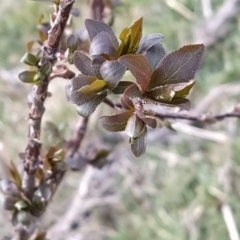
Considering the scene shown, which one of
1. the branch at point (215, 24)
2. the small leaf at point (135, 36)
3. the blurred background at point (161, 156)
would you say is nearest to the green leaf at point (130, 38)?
the small leaf at point (135, 36)

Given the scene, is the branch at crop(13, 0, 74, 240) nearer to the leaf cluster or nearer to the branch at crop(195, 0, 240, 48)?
the leaf cluster

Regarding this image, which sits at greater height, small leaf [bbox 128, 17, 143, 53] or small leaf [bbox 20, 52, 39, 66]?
small leaf [bbox 128, 17, 143, 53]

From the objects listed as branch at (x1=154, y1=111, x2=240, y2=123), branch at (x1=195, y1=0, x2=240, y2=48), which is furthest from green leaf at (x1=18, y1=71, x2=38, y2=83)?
branch at (x1=195, y1=0, x2=240, y2=48)

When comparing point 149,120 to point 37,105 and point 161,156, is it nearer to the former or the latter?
point 37,105

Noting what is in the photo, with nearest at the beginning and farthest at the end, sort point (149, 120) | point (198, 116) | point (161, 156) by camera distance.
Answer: point (149, 120) → point (198, 116) → point (161, 156)

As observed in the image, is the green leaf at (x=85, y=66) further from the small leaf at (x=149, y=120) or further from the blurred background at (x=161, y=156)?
the blurred background at (x=161, y=156)

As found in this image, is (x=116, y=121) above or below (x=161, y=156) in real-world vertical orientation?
below

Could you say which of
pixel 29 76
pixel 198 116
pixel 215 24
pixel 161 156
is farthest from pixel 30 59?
pixel 215 24

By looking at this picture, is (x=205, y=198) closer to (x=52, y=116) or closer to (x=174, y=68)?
(x=52, y=116)
